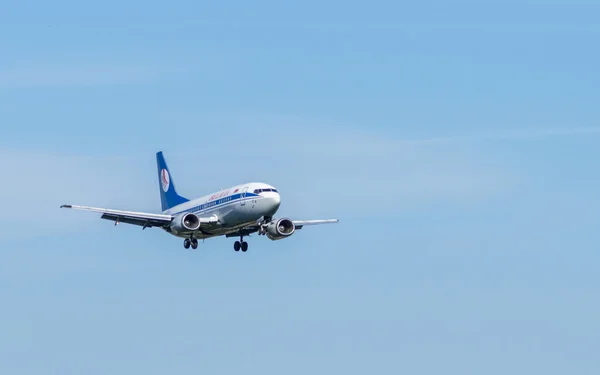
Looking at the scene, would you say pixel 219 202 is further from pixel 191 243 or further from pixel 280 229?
pixel 280 229

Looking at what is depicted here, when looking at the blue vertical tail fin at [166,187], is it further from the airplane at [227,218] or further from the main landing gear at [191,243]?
the main landing gear at [191,243]

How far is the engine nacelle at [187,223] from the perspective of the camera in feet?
366

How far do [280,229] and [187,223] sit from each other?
829cm

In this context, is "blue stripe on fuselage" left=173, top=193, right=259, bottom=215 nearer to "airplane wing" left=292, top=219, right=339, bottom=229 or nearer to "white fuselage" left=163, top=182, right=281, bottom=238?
"white fuselage" left=163, top=182, right=281, bottom=238

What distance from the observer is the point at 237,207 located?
108812mm

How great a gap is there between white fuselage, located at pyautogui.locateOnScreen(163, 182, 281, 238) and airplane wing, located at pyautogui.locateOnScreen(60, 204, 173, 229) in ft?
11.7

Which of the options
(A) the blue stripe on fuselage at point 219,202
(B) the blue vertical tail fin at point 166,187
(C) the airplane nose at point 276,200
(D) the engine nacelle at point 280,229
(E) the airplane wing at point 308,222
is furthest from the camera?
(B) the blue vertical tail fin at point 166,187

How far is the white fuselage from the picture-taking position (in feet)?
352

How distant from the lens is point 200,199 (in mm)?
116312

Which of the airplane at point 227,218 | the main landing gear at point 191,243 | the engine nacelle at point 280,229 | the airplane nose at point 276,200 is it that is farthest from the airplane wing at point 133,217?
the airplane nose at point 276,200

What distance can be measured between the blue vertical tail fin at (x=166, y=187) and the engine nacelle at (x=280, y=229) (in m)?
16.9

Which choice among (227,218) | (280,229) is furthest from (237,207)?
(280,229)

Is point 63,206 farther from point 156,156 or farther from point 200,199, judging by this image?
point 156,156

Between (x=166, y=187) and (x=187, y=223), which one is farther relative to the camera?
(x=166, y=187)
